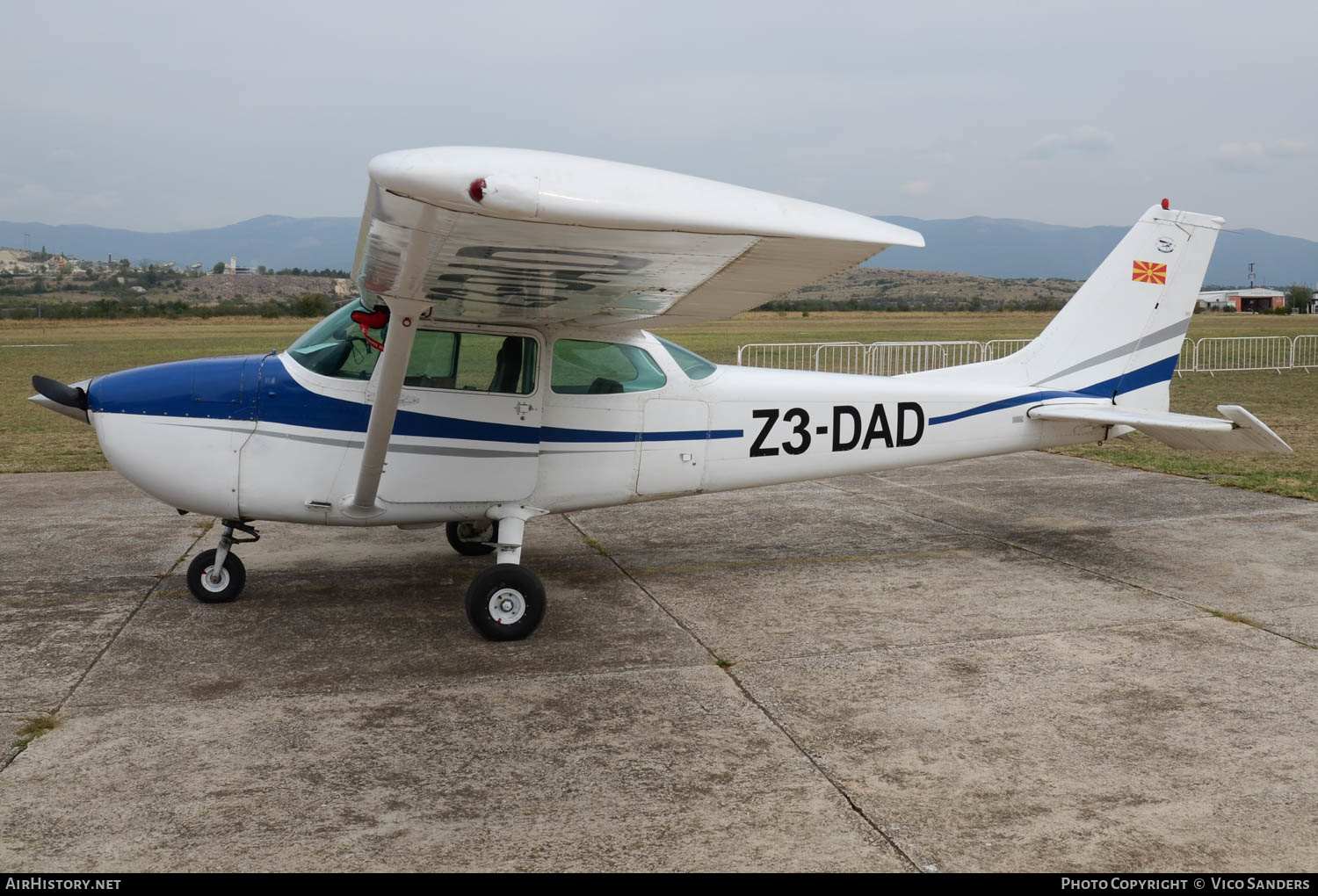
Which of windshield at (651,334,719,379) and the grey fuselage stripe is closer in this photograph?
windshield at (651,334,719,379)

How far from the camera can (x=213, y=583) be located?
6410 millimetres

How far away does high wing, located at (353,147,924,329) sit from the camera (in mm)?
3193

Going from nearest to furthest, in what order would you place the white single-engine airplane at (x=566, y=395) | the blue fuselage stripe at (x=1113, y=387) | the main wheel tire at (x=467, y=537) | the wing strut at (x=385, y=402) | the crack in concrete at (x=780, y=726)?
the crack in concrete at (x=780, y=726)
the white single-engine airplane at (x=566, y=395)
the wing strut at (x=385, y=402)
the blue fuselage stripe at (x=1113, y=387)
the main wheel tire at (x=467, y=537)

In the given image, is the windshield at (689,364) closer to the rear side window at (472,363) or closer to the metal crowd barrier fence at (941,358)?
the rear side window at (472,363)

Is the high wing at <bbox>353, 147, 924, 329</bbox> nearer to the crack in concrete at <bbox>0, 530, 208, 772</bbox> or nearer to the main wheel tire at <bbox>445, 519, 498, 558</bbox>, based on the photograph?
the crack in concrete at <bbox>0, 530, 208, 772</bbox>

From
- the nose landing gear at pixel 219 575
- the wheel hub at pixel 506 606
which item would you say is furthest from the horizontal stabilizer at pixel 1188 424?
the nose landing gear at pixel 219 575

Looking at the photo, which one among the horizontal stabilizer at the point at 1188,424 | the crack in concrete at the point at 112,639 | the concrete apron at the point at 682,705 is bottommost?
the crack in concrete at the point at 112,639

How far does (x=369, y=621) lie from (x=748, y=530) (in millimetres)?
3634

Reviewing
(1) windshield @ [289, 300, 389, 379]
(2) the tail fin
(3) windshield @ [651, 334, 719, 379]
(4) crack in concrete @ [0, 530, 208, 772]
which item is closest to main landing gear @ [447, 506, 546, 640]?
(1) windshield @ [289, 300, 389, 379]

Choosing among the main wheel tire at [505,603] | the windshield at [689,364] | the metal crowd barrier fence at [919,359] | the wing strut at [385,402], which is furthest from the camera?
the metal crowd barrier fence at [919,359]

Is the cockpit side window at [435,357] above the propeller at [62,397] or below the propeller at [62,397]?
above

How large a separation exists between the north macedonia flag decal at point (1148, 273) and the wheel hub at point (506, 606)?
537 cm

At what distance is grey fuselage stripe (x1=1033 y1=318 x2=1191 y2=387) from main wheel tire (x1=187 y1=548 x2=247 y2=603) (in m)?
5.85

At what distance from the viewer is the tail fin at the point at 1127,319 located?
7.77m
